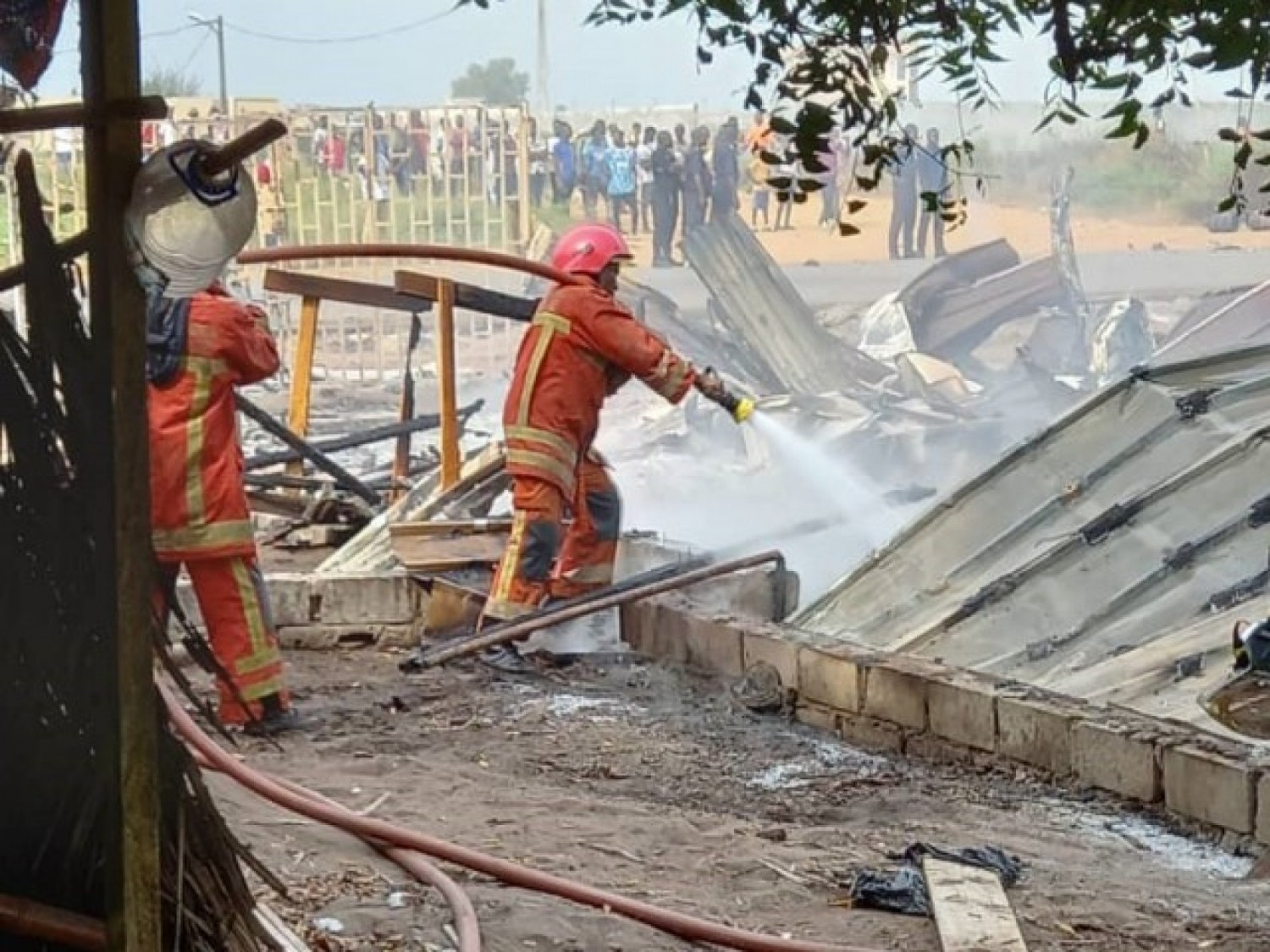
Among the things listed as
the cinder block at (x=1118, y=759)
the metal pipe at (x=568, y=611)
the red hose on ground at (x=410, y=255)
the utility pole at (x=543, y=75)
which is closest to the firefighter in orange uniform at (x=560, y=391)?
the red hose on ground at (x=410, y=255)

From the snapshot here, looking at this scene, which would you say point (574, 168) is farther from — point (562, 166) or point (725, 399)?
point (725, 399)

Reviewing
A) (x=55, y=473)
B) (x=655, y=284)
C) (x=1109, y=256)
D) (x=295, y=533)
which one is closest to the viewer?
(x=55, y=473)

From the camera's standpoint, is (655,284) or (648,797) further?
(655,284)

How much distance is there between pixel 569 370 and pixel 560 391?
0.33 ft

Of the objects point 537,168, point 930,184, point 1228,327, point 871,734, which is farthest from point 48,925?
point 537,168

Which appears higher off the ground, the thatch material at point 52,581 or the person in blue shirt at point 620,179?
the person in blue shirt at point 620,179

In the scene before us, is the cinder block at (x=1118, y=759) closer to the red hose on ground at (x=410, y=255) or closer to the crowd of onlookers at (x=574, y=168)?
the red hose on ground at (x=410, y=255)

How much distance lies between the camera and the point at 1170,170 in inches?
1389

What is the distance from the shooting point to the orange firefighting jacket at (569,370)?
336 inches

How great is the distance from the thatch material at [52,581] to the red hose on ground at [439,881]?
1.16 m

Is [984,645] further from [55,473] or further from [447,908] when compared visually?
[55,473]

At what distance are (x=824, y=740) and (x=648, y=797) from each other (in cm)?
107

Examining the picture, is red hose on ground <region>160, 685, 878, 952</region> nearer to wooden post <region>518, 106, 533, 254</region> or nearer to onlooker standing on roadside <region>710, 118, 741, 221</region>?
wooden post <region>518, 106, 533, 254</region>

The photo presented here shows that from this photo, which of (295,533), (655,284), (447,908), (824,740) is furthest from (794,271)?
(447,908)
